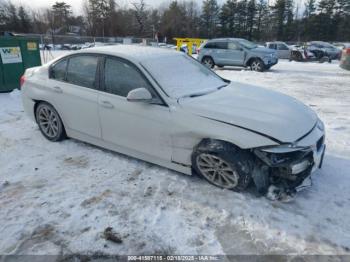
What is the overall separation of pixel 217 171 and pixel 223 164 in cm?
14

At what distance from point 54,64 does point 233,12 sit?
6780 centimetres

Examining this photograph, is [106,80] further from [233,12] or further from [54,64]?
[233,12]

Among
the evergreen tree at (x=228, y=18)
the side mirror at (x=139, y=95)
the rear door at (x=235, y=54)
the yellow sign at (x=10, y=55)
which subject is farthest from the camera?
→ the evergreen tree at (x=228, y=18)

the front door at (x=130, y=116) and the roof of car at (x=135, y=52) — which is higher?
the roof of car at (x=135, y=52)

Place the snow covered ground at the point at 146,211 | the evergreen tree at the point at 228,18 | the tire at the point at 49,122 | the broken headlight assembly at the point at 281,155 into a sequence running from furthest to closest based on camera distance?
the evergreen tree at the point at 228,18
the tire at the point at 49,122
the broken headlight assembly at the point at 281,155
the snow covered ground at the point at 146,211

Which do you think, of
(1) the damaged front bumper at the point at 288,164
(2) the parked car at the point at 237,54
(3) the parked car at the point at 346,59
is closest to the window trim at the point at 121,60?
(1) the damaged front bumper at the point at 288,164

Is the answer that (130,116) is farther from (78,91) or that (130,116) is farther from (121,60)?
(78,91)

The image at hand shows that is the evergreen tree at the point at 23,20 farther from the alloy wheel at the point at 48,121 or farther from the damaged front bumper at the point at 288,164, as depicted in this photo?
the damaged front bumper at the point at 288,164

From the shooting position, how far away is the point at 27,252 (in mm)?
2570

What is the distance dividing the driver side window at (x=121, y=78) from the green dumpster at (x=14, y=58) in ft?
18.3

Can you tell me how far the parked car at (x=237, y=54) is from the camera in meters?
14.5

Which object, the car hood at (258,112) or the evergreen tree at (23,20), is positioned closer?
the car hood at (258,112)

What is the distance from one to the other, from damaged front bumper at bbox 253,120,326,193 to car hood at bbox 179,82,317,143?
0.10 meters

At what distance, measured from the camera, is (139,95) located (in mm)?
3422
